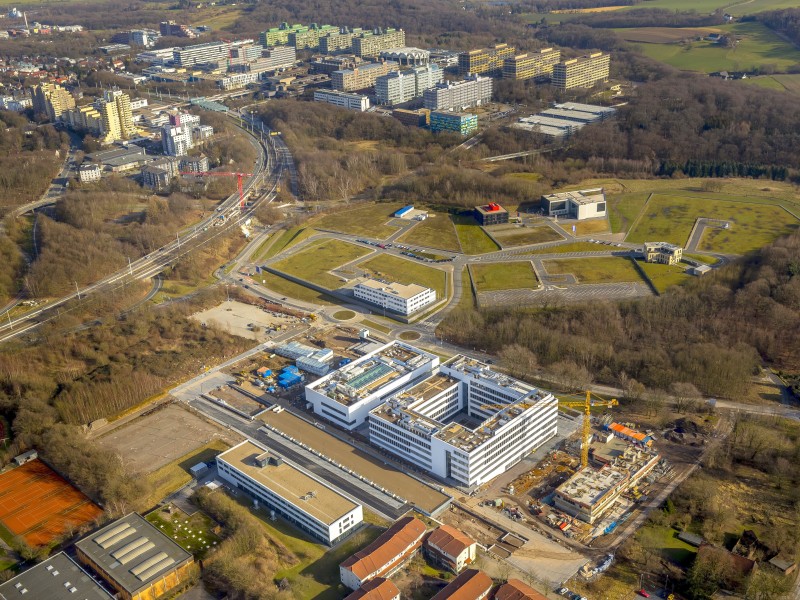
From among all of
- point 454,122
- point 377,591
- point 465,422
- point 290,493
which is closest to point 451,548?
point 377,591

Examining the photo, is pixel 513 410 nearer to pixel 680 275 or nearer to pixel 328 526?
pixel 328 526

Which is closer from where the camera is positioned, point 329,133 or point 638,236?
point 638,236

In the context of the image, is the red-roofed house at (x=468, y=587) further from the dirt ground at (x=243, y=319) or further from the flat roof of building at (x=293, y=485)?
the dirt ground at (x=243, y=319)

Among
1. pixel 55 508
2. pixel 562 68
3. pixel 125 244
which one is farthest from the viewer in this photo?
pixel 562 68

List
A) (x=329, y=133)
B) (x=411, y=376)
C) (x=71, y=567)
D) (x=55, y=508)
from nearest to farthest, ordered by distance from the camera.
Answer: (x=71, y=567) < (x=55, y=508) < (x=411, y=376) < (x=329, y=133)

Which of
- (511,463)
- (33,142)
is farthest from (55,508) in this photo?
(33,142)

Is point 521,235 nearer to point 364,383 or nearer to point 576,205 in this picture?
point 576,205

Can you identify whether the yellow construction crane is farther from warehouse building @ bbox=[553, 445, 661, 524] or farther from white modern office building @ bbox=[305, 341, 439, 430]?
white modern office building @ bbox=[305, 341, 439, 430]
